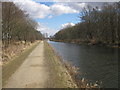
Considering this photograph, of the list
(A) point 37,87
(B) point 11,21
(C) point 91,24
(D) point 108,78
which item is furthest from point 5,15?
(C) point 91,24

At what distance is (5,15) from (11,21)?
1.49m

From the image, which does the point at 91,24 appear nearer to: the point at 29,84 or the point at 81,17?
the point at 81,17

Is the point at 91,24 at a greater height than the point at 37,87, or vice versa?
the point at 91,24

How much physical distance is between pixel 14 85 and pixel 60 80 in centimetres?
244

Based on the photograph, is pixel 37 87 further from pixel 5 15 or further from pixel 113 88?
pixel 5 15

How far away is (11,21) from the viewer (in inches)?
1021

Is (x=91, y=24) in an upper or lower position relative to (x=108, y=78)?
upper

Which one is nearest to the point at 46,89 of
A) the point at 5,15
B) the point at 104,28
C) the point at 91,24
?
the point at 5,15

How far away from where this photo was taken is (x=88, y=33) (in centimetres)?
7656

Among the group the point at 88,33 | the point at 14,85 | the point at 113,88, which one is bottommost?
the point at 113,88

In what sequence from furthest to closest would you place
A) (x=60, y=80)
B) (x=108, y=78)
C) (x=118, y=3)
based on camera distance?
1. (x=118, y=3)
2. (x=108, y=78)
3. (x=60, y=80)

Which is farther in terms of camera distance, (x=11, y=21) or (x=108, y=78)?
(x=11, y=21)

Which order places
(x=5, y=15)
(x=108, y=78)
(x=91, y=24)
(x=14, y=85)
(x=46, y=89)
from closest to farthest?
(x=46, y=89) → (x=14, y=85) → (x=108, y=78) → (x=5, y=15) → (x=91, y=24)

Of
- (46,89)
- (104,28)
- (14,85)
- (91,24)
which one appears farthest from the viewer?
(91,24)
